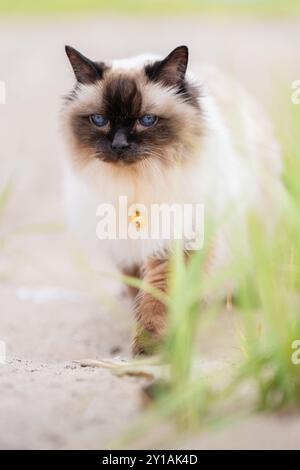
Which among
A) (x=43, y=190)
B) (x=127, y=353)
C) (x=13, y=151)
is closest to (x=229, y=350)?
(x=127, y=353)

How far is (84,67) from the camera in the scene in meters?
2.73

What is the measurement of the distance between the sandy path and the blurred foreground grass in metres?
0.45

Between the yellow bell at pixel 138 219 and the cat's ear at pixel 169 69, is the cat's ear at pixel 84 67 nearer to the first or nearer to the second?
the cat's ear at pixel 169 69

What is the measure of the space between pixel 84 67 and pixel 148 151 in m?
0.42

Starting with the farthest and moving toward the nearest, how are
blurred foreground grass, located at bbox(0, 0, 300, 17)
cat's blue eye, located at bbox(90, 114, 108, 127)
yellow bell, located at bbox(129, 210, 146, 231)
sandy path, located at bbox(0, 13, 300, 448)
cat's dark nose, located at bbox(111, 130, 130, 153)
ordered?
1. blurred foreground grass, located at bbox(0, 0, 300, 17)
2. yellow bell, located at bbox(129, 210, 146, 231)
3. cat's blue eye, located at bbox(90, 114, 108, 127)
4. cat's dark nose, located at bbox(111, 130, 130, 153)
5. sandy path, located at bbox(0, 13, 300, 448)

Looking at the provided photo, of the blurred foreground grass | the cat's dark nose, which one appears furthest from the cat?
the blurred foreground grass

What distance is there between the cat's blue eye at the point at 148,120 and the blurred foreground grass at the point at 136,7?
7.43m

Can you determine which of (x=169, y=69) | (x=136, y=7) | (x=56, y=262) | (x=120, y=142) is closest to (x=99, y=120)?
(x=120, y=142)

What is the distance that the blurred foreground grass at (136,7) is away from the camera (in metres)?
9.85

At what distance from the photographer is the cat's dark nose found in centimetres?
253

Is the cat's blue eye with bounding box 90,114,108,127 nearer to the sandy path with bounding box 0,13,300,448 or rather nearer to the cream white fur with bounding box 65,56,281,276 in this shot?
the cream white fur with bounding box 65,56,281,276

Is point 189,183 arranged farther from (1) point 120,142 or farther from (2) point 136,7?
(2) point 136,7

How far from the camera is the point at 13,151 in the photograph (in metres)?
5.46

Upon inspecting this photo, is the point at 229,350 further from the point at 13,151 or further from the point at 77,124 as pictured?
the point at 13,151
